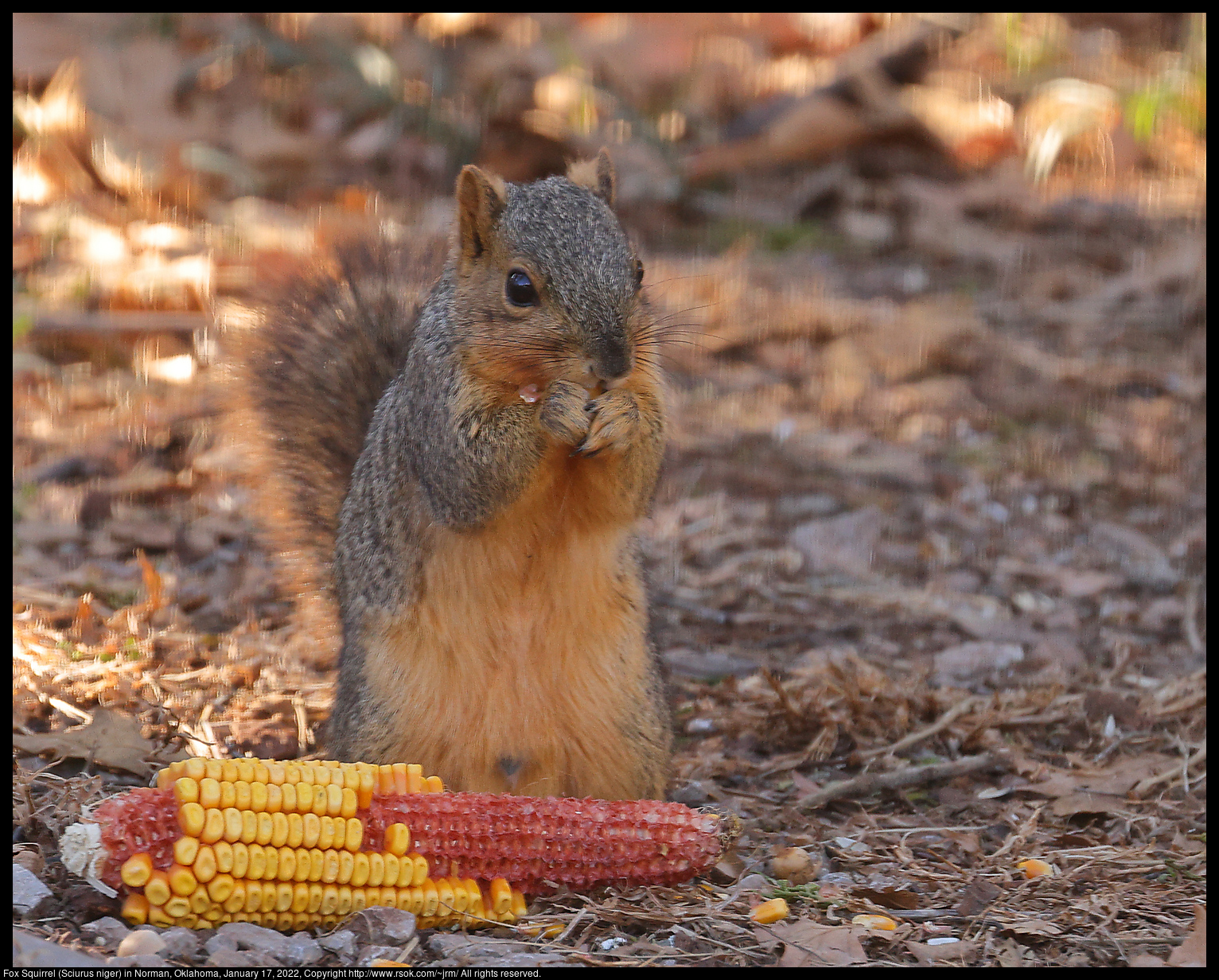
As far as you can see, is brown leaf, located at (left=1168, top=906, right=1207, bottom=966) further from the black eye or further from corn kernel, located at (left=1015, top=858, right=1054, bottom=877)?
the black eye

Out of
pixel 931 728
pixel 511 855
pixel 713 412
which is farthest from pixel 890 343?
pixel 511 855

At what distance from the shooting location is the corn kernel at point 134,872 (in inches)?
84.5

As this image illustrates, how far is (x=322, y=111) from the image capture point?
663 centimetres

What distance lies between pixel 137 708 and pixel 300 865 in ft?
3.51

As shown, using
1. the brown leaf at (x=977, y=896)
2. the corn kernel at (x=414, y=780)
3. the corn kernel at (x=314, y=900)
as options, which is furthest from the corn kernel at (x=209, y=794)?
the brown leaf at (x=977, y=896)

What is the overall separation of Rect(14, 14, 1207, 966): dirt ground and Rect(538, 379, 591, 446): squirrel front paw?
729 mm

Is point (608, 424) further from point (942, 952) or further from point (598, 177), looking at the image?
point (942, 952)

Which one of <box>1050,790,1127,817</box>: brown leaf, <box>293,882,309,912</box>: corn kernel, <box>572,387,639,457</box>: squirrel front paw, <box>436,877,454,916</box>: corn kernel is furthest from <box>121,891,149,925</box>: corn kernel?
<box>1050,790,1127,817</box>: brown leaf

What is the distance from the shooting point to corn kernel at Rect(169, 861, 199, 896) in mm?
2170

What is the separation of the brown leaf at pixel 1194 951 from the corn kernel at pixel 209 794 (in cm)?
159

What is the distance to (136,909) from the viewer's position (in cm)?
216

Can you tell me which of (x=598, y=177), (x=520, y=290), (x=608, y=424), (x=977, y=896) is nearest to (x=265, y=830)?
(x=608, y=424)

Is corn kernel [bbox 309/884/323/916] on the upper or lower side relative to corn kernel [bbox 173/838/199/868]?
lower

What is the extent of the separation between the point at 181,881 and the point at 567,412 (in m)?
1.08
